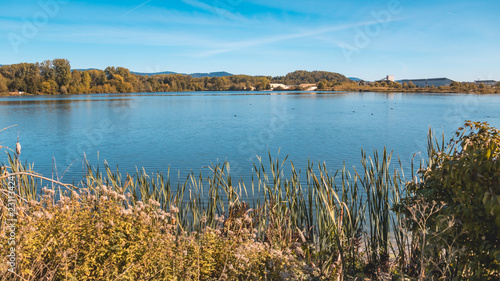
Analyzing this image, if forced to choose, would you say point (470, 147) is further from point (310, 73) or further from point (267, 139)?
point (310, 73)

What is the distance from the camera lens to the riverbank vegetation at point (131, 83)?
95.6 m

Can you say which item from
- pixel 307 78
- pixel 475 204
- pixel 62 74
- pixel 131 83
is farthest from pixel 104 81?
pixel 475 204

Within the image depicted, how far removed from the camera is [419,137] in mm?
19938

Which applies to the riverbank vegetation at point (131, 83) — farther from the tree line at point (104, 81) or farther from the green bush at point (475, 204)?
the green bush at point (475, 204)

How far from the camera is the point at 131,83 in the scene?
135 meters

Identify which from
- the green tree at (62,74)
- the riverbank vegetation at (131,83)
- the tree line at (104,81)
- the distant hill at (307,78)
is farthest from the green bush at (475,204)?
the distant hill at (307,78)

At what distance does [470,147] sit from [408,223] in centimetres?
99

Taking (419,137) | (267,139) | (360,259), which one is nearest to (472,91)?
(419,137)

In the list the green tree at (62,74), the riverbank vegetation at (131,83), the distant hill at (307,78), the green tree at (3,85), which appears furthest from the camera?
the distant hill at (307,78)

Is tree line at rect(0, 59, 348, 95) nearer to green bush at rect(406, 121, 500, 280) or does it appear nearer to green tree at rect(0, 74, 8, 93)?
green tree at rect(0, 74, 8, 93)

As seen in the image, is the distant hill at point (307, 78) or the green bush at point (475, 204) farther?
the distant hill at point (307, 78)

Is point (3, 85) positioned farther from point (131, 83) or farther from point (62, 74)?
point (131, 83)

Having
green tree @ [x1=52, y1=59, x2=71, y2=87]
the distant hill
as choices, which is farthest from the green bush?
the distant hill

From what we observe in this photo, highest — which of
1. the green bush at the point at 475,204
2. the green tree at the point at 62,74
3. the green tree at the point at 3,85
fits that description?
the green tree at the point at 62,74
